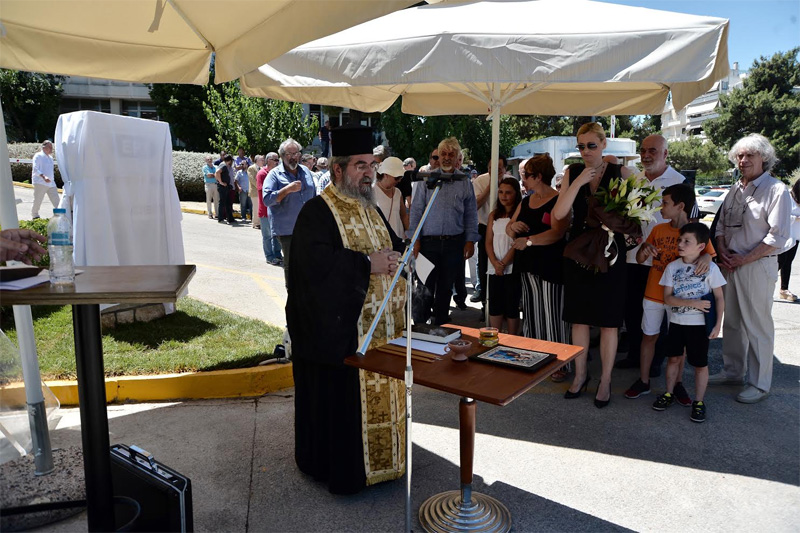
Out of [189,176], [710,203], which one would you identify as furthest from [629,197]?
[710,203]

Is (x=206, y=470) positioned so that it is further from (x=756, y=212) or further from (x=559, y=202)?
(x=756, y=212)

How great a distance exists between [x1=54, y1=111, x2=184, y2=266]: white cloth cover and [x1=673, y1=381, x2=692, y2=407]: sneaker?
5029mm

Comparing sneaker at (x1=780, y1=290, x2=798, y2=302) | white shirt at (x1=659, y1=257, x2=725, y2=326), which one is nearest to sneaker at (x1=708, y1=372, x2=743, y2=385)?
white shirt at (x1=659, y1=257, x2=725, y2=326)

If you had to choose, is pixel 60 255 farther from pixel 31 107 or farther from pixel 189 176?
pixel 31 107

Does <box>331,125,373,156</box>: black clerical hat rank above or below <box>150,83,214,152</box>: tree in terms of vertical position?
below

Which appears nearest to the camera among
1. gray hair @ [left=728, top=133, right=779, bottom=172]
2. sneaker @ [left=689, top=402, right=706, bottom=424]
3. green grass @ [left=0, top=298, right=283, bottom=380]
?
sneaker @ [left=689, top=402, right=706, bottom=424]

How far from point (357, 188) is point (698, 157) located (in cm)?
5447

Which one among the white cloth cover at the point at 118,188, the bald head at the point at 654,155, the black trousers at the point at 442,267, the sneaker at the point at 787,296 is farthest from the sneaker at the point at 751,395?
the white cloth cover at the point at 118,188

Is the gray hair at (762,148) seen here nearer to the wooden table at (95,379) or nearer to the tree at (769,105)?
the wooden table at (95,379)

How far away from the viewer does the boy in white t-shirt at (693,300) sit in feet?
14.8

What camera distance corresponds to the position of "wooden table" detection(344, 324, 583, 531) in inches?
107

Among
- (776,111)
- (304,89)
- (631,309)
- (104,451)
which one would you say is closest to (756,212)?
(631,309)

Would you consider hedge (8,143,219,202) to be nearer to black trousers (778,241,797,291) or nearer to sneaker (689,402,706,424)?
black trousers (778,241,797,291)

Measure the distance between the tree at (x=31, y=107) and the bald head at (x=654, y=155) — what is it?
39.9 metres
